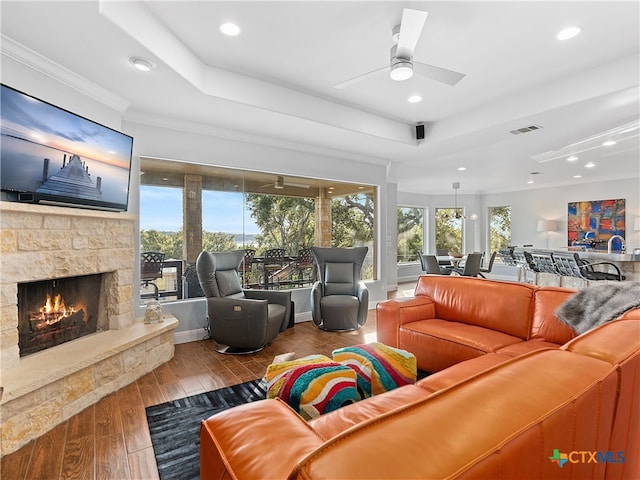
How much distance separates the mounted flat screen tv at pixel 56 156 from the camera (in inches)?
92.5

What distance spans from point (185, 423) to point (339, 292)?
2772mm

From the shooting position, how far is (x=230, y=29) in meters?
2.56

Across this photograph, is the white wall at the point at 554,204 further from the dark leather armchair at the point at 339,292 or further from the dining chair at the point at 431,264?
the dark leather armchair at the point at 339,292

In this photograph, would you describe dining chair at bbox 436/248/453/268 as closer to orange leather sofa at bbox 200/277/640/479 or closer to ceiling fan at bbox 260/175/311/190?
ceiling fan at bbox 260/175/311/190

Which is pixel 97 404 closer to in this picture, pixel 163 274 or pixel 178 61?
pixel 163 274

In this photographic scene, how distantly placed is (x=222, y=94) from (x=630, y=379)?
3402 millimetres

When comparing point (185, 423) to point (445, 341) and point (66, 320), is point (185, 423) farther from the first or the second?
point (445, 341)

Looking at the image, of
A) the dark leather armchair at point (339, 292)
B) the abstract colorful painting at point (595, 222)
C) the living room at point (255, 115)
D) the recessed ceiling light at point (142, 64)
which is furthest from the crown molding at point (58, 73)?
the abstract colorful painting at point (595, 222)

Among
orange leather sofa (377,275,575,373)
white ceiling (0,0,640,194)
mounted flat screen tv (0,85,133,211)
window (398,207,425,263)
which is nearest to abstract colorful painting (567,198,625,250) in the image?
white ceiling (0,0,640,194)

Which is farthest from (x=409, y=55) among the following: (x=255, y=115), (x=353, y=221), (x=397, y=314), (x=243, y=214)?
(x=353, y=221)

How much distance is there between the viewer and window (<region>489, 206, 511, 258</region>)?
9.94 meters

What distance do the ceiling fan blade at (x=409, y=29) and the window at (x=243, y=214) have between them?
2836mm

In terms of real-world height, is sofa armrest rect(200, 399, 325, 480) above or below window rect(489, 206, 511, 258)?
below

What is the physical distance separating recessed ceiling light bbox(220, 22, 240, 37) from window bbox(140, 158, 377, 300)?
75.9 inches
